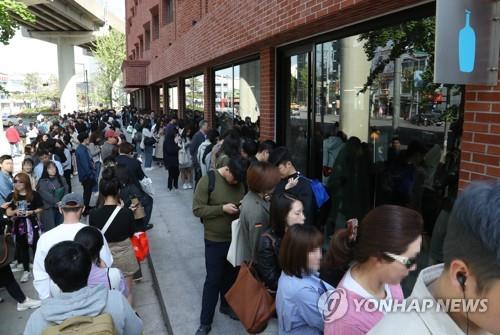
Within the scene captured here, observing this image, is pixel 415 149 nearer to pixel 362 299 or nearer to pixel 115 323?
pixel 362 299

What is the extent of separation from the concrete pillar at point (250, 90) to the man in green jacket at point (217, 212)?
4.62 m

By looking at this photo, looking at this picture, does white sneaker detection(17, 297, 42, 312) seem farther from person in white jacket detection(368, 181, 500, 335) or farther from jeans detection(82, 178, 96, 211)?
person in white jacket detection(368, 181, 500, 335)

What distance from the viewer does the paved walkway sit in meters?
4.96

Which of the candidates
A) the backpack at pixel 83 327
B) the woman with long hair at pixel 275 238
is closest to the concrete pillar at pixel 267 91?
the woman with long hair at pixel 275 238

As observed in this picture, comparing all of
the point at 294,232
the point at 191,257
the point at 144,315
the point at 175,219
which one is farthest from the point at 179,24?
the point at 294,232

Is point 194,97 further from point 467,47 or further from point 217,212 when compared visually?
point 467,47

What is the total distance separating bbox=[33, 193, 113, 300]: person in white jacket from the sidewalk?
141 cm

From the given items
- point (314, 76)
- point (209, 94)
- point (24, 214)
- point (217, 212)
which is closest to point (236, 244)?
point (217, 212)

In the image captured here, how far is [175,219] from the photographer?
343 inches

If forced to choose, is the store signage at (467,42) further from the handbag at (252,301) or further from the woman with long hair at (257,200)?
the handbag at (252,301)

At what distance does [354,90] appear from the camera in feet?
18.6

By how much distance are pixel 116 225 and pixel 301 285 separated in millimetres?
2588

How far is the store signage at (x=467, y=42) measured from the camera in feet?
9.32

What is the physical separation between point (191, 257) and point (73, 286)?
423 centimetres
